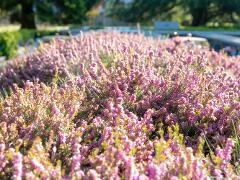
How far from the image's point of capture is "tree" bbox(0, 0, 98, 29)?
27062 mm

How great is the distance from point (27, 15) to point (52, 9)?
6.12 feet

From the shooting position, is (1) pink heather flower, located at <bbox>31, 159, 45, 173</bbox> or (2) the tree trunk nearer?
(1) pink heather flower, located at <bbox>31, 159, 45, 173</bbox>

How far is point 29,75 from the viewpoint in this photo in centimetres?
646

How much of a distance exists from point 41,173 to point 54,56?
4083mm

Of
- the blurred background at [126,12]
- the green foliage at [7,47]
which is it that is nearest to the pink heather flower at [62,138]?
the green foliage at [7,47]

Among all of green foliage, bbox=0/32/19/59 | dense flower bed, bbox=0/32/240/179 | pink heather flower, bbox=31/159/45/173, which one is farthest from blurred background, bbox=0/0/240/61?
pink heather flower, bbox=31/159/45/173

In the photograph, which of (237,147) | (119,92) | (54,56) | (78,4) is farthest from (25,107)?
(78,4)

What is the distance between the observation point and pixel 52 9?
90.2ft

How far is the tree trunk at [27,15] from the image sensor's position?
92.0ft

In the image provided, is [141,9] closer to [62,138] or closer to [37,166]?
[62,138]

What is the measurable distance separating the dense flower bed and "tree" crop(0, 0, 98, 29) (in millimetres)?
22626

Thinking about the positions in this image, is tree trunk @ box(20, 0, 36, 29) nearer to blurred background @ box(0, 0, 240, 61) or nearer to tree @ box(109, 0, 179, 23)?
blurred background @ box(0, 0, 240, 61)

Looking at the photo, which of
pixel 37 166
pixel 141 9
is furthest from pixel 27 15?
pixel 37 166

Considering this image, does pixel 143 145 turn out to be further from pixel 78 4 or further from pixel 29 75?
pixel 78 4
